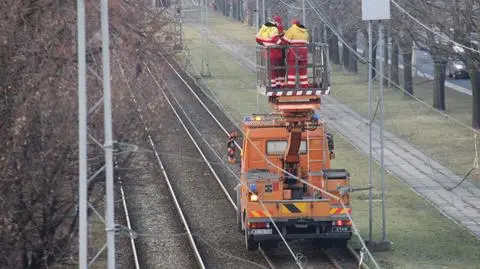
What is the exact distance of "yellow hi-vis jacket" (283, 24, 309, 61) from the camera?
26188 mm

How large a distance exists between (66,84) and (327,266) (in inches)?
271

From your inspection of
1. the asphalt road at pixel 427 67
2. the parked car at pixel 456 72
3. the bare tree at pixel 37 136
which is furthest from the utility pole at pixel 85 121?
the parked car at pixel 456 72

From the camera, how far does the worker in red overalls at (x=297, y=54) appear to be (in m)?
26.2

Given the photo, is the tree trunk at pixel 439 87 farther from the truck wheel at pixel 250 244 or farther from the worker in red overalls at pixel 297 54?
the worker in red overalls at pixel 297 54

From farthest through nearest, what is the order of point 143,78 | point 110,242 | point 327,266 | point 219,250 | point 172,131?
point 172,131
point 143,78
point 219,250
point 327,266
point 110,242

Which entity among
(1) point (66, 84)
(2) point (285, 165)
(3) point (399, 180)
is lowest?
(3) point (399, 180)

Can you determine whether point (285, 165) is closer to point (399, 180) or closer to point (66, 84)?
point (66, 84)

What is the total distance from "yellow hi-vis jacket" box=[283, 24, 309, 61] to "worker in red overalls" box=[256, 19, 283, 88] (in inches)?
9.1

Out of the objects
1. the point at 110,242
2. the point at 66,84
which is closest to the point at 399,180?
the point at 66,84

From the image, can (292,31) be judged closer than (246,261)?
Yes

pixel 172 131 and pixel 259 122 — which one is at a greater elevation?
pixel 259 122

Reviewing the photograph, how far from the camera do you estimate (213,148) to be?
45594 mm

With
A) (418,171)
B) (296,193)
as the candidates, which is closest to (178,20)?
(418,171)

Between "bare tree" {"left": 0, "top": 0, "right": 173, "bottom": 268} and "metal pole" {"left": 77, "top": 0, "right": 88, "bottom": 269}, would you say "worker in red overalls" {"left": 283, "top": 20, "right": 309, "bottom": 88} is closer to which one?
"bare tree" {"left": 0, "top": 0, "right": 173, "bottom": 268}
